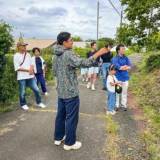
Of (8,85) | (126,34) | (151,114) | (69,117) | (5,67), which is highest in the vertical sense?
(126,34)

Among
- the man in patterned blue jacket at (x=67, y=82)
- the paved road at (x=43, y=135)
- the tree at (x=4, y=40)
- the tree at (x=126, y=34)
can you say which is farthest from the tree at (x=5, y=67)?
the tree at (x=126, y=34)

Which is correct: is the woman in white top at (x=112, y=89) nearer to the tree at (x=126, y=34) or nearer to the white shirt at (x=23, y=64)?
the white shirt at (x=23, y=64)

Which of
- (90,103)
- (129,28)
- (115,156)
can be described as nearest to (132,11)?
(129,28)

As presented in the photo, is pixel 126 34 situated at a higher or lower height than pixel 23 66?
higher

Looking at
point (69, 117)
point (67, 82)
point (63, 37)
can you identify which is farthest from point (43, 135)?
point (63, 37)

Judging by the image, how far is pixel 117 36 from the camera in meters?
28.4

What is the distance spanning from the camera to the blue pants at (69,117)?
7.22m

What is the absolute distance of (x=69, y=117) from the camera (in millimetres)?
7242

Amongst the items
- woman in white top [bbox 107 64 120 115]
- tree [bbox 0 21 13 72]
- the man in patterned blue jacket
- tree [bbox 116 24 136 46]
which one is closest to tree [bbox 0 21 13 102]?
tree [bbox 0 21 13 72]

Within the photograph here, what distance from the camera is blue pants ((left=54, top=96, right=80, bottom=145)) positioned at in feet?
23.7

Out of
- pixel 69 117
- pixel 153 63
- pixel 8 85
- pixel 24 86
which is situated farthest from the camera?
pixel 153 63

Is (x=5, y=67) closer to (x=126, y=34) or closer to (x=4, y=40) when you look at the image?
(x=4, y=40)

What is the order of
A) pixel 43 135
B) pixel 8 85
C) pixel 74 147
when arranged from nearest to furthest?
pixel 74 147
pixel 43 135
pixel 8 85

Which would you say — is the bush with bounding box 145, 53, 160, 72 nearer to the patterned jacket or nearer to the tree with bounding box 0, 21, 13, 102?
the tree with bounding box 0, 21, 13, 102
